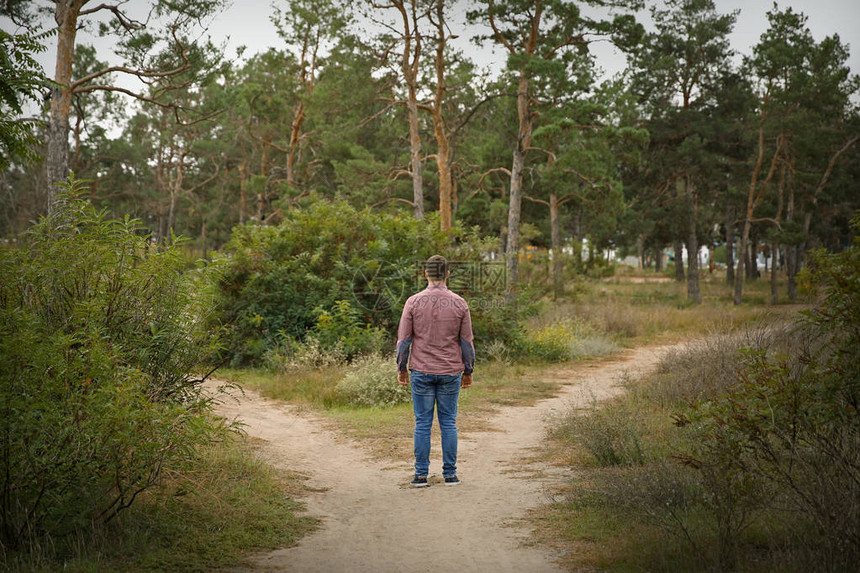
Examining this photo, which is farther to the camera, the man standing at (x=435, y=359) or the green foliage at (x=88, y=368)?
the man standing at (x=435, y=359)

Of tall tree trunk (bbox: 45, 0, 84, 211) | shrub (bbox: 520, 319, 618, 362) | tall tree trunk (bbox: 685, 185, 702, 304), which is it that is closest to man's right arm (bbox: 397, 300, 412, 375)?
shrub (bbox: 520, 319, 618, 362)

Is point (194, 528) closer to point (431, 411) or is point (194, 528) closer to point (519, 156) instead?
point (431, 411)

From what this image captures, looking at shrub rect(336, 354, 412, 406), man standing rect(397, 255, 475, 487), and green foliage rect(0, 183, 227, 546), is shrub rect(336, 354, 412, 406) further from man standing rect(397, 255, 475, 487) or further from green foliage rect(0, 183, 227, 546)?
green foliage rect(0, 183, 227, 546)

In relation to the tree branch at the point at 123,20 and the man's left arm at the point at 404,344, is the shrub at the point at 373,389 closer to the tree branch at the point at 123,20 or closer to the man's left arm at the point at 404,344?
the man's left arm at the point at 404,344

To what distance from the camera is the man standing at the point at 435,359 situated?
701 cm

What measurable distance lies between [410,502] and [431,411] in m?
0.99

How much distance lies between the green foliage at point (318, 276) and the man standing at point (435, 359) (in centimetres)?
761

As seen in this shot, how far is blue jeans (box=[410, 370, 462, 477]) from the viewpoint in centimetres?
705

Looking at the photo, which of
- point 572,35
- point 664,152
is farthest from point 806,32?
point 572,35

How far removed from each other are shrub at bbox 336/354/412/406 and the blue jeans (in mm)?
4308

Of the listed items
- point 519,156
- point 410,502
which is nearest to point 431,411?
point 410,502

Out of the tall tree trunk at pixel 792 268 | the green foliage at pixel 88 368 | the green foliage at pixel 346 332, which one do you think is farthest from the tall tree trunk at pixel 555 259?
the green foliage at pixel 88 368

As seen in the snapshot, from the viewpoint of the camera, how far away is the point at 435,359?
22.9 feet

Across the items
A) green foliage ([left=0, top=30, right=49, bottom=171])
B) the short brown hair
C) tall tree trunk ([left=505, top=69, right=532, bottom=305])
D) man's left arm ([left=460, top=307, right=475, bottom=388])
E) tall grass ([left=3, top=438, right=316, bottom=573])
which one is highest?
tall tree trunk ([left=505, top=69, right=532, bottom=305])
